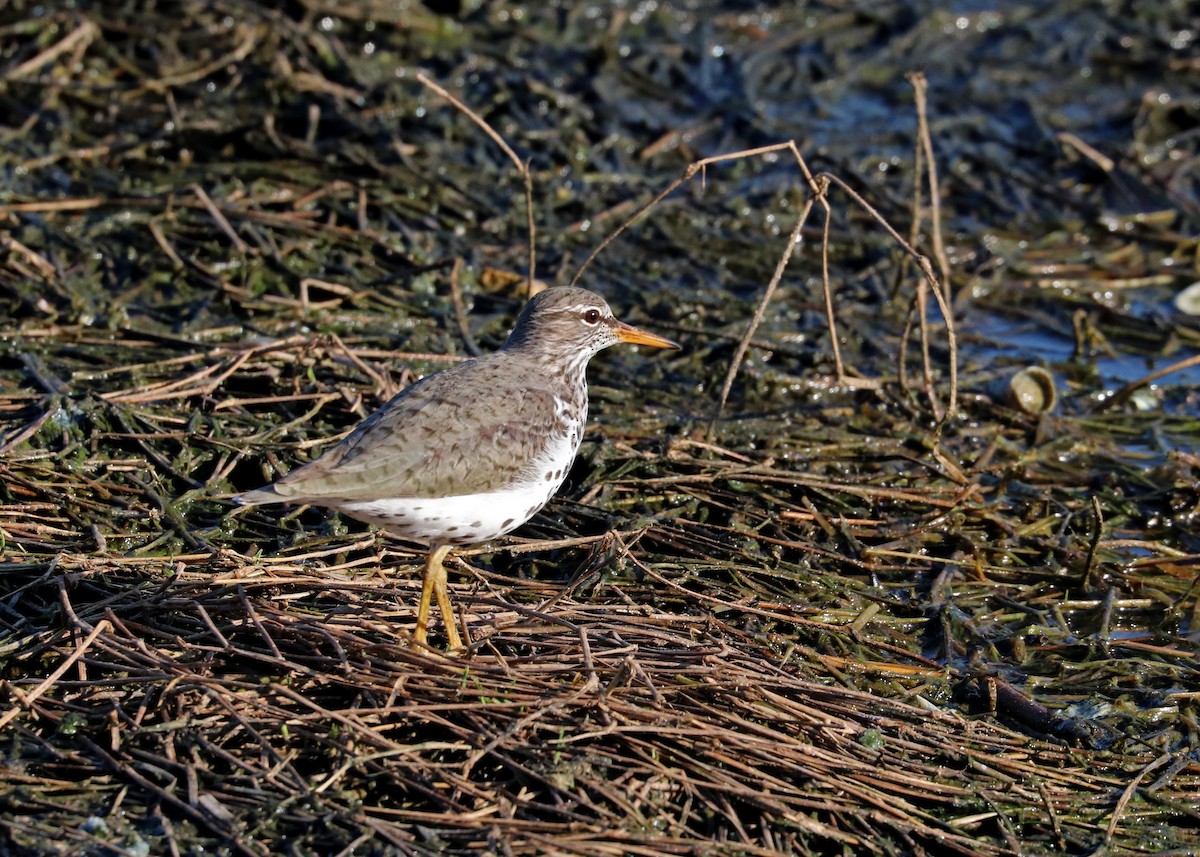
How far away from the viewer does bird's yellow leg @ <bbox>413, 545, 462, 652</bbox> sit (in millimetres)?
5352

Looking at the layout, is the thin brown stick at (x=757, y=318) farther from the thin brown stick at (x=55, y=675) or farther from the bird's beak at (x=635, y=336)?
the thin brown stick at (x=55, y=675)

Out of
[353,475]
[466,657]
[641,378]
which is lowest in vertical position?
[641,378]

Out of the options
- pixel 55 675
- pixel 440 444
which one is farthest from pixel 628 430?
pixel 55 675

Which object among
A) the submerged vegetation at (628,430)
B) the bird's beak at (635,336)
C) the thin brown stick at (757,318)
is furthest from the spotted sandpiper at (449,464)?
the thin brown stick at (757,318)

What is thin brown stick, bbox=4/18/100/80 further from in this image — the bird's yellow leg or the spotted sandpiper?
the bird's yellow leg

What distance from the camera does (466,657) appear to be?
5.18 meters

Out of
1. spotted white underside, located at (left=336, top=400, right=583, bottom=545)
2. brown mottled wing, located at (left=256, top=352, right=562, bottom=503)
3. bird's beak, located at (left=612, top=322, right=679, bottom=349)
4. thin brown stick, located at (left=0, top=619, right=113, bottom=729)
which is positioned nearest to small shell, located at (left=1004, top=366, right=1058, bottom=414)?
bird's beak, located at (left=612, top=322, right=679, bottom=349)

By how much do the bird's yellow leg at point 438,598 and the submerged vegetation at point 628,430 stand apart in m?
0.11

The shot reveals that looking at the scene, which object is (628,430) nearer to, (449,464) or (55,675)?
(449,464)

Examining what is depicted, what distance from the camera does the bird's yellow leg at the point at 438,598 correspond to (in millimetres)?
5352

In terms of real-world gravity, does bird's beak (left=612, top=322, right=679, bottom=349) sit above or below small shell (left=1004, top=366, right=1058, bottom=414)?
above

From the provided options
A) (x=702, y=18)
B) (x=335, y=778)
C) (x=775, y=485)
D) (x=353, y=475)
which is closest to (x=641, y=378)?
(x=775, y=485)

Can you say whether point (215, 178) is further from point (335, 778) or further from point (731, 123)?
point (335, 778)

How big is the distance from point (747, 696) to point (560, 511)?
1.70 meters
